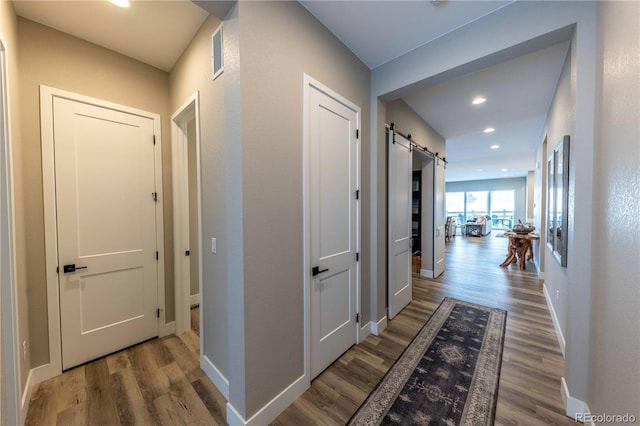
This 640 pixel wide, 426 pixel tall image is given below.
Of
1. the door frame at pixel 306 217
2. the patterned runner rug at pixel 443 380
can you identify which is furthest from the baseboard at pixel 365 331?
the door frame at pixel 306 217

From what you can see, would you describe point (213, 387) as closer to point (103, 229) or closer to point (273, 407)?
point (273, 407)

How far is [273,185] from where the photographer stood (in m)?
1.50

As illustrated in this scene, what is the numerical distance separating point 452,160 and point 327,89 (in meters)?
6.71

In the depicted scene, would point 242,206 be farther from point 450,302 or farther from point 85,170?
point 450,302

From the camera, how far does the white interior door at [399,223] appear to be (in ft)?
A: 9.11

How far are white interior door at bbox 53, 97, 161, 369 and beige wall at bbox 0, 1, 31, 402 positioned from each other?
217 millimetres

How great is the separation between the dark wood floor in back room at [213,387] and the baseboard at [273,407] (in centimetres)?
5

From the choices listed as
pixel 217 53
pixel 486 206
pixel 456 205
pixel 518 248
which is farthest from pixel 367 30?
pixel 486 206

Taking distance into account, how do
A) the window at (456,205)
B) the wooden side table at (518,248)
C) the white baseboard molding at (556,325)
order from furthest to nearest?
1. the window at (456,205)
2. the wooden side table at (518,248)
3. the white baseboard molding at (556,325)

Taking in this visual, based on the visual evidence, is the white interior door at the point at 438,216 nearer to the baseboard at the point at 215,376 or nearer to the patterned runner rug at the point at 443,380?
the patterned runner rug at the point at 443,380

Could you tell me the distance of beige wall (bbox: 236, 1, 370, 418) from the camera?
137 centimetres

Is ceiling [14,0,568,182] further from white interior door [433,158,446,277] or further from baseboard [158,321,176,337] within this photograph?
baseboard [158,321,176,337]

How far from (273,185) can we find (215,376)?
161 cm

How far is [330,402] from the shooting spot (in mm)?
1655
